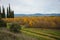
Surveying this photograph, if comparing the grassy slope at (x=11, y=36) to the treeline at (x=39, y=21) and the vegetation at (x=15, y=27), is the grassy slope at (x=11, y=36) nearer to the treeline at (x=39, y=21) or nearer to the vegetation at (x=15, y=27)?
the vegetation at (x=15, y=27)

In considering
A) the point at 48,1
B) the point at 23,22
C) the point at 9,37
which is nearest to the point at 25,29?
the point at 23,22

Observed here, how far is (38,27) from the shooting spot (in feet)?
8.47

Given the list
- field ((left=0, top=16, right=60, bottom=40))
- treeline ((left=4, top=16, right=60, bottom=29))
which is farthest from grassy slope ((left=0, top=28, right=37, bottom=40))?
treeline ((left=4, top=16, right=60, bottom=29))

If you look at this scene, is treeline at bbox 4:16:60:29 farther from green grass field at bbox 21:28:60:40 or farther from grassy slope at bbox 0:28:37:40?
grassy slope at bbox 0:28:37:40

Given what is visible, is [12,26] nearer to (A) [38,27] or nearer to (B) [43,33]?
(A) [38,27]

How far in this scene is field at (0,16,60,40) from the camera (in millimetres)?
2494

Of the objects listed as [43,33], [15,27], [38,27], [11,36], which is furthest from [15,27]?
[43,33]

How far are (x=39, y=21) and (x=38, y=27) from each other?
0.37 feet

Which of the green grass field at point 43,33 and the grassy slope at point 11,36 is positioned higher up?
the green grass field at point 43,33

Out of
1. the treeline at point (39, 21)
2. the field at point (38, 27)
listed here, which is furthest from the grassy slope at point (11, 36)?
the treeline at point (39, 21)

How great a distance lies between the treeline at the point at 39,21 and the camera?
2525 millimetres

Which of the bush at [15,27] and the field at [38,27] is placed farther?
the bush at [15,27]

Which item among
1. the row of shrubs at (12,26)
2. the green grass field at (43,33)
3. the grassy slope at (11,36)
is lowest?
the grassy slope at (11,36)

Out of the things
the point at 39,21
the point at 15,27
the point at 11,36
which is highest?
the point at 39,21
